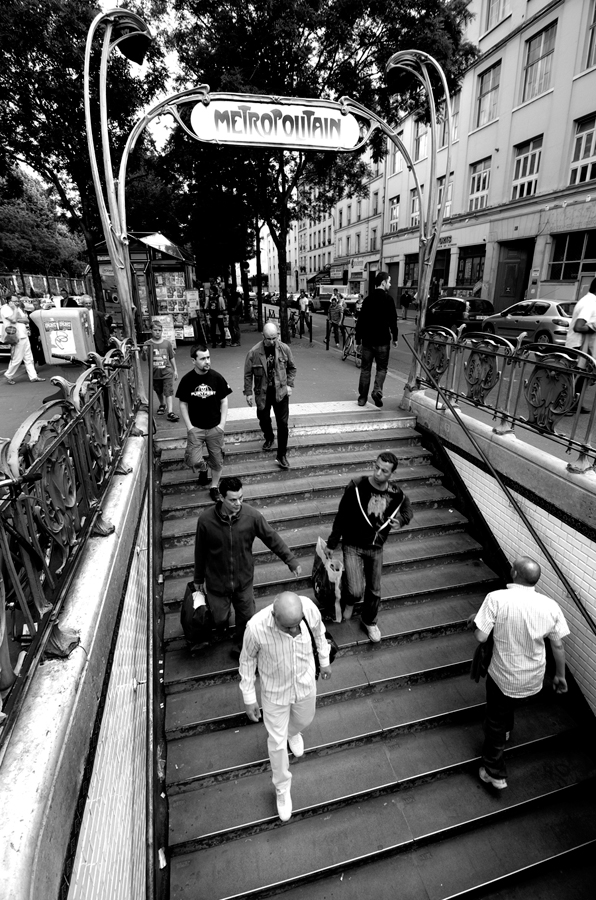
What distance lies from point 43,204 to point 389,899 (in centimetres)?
5270

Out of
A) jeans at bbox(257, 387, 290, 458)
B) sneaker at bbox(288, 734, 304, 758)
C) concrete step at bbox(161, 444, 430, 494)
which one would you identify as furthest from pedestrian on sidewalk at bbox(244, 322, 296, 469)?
sneaker at bbox(288, 734, 304, 758)

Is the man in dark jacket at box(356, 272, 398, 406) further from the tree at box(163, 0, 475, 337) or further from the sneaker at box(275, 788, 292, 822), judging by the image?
the sneaker at box(275, 788, 292, 822)

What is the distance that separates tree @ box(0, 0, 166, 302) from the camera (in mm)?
10164

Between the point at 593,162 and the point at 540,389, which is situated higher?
the point at 593,162

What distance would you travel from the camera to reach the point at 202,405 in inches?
210

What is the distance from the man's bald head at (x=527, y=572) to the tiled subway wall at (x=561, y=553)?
1.36m

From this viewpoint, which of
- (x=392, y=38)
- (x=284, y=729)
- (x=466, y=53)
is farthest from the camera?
(x=466, y=53)

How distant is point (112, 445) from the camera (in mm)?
4473

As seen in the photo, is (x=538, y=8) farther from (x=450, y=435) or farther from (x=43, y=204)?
(x=43, y=204)

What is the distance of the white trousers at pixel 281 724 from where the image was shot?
3.08m

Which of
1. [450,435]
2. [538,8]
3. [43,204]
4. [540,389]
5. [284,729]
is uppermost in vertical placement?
[538,8]

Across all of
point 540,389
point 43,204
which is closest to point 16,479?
point 540,389

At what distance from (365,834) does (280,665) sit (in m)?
1.67

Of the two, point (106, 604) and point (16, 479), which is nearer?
point (16, 479)
